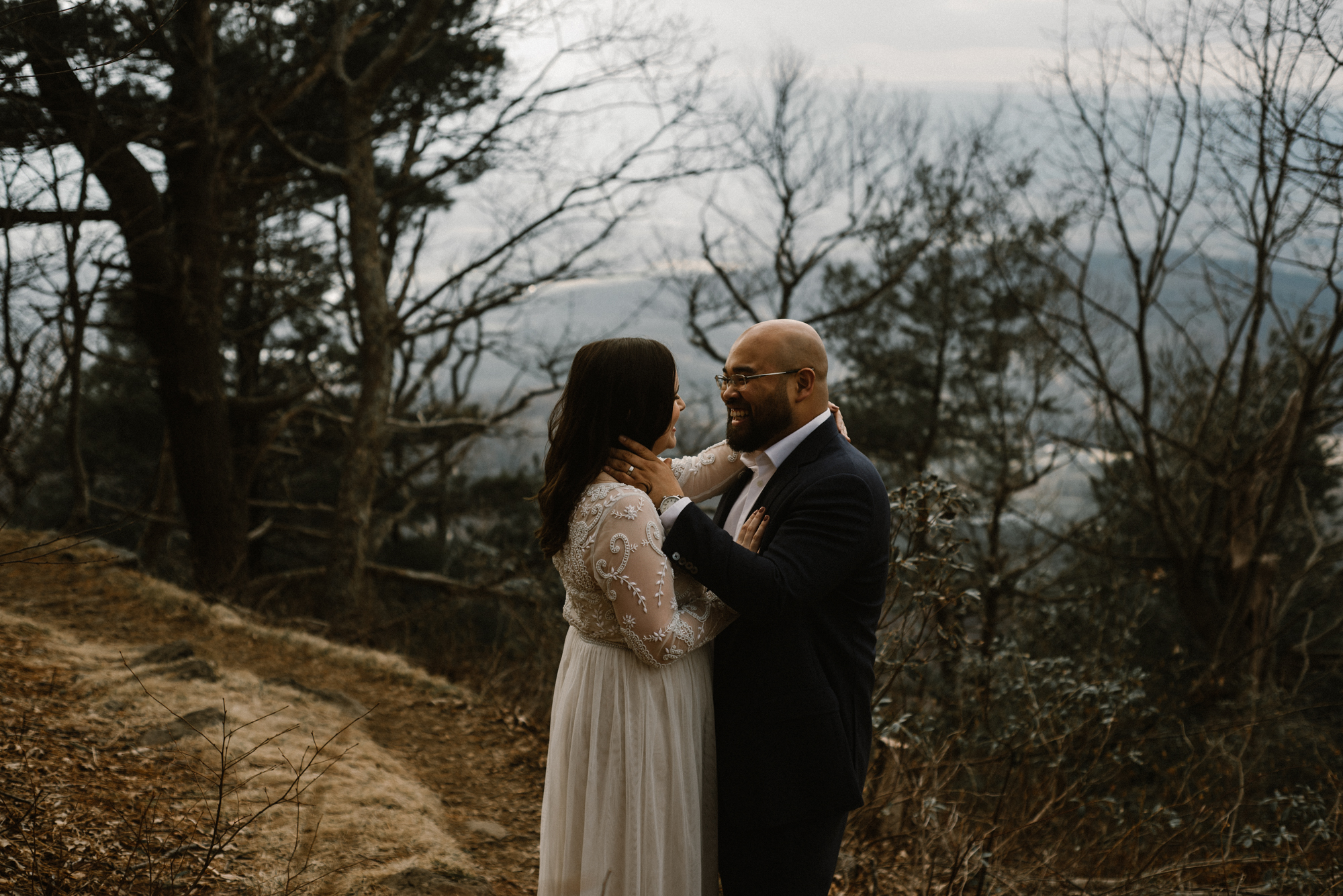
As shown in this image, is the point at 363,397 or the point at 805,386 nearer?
the point at 805,386

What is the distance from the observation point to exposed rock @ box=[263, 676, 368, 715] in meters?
4.97

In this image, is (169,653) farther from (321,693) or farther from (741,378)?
→ (741,378)

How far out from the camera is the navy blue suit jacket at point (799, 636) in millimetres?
2090

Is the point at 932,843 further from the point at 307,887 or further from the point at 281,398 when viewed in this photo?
the point at 281,398

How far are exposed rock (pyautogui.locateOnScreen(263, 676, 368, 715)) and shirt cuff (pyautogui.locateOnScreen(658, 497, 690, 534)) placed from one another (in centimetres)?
Answer: 354

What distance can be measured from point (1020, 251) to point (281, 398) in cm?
1107

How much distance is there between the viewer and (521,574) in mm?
10102

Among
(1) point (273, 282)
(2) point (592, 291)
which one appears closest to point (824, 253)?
(2) point (592, 291)

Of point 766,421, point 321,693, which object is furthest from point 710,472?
point 321,693

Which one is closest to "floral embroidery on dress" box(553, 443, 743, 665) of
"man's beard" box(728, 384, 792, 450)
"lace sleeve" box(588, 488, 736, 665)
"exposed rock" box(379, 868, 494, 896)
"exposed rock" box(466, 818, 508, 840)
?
"lace sleeve" box(588, 488, 736, 665)

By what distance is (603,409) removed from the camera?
2.22 meters

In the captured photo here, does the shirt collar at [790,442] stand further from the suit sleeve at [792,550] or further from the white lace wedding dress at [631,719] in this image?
the white lace wedding dress at [631,719]

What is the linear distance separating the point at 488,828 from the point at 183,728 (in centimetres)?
141

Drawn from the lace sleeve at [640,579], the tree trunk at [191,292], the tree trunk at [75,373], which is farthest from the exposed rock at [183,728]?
the tree trunk at [191,292]
